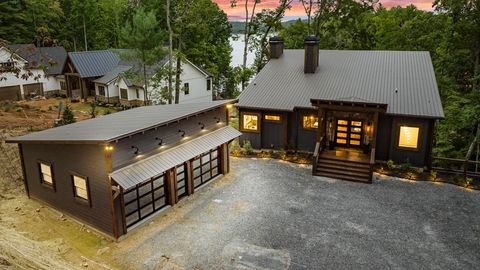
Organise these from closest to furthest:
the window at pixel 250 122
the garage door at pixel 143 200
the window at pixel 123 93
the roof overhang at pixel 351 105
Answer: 1. the garage door at pixel 143 200
2. the roof overhang at pixel 351 105
3. the window at pixel 250 122
4. the window at pixel 123 93

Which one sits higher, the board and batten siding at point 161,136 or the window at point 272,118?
the board and batten siding at point 161,136

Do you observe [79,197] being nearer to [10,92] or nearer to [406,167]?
[406,167]

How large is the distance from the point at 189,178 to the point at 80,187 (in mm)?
4683

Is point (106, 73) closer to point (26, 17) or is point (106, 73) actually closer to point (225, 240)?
point (26, 17)

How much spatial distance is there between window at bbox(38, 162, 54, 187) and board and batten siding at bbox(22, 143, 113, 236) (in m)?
0.17

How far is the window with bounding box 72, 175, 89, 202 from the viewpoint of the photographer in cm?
1341

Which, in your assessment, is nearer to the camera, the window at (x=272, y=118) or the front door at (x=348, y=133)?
the front door at (x=348, y=133)

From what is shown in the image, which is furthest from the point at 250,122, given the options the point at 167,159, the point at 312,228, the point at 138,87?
the point at 138,87

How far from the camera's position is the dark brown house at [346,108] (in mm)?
19000

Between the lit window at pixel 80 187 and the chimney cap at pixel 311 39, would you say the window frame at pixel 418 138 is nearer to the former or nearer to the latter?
the chimney cap at pixel 311 39

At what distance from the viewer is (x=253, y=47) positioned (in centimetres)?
3706

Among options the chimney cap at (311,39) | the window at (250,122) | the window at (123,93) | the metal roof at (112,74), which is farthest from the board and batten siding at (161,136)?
the metal roof at (112,74)

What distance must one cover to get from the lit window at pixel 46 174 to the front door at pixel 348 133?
15379 millimetres

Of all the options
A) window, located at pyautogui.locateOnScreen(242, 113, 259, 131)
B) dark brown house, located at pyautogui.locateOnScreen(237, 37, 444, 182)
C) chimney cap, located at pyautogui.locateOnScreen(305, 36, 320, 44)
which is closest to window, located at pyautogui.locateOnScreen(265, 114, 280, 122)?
dark brown house, located at pyautogui.locateOnScreen(237, 37, 444, 182)
